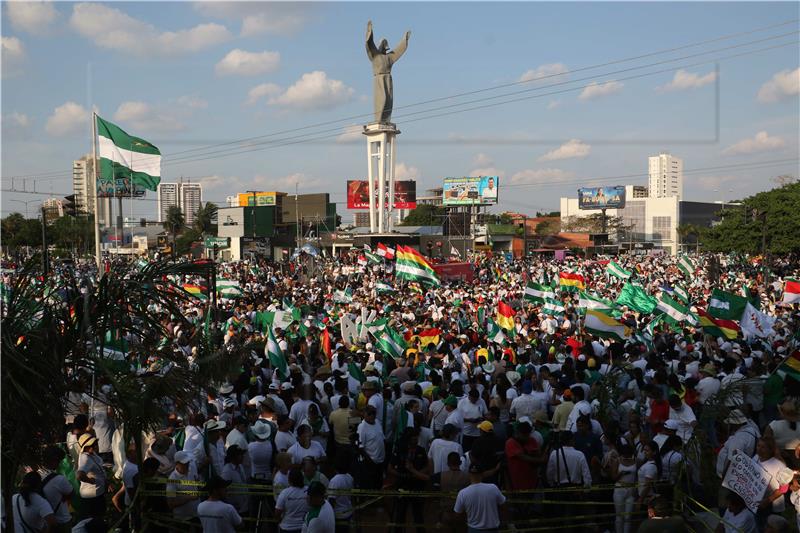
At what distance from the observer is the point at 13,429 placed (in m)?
5.90

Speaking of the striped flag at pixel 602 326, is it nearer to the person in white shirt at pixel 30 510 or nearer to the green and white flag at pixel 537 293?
the green and white flag at pixel 537 293

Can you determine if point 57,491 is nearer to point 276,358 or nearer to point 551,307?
point 276,358

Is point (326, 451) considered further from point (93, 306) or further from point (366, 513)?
point (93, 306)

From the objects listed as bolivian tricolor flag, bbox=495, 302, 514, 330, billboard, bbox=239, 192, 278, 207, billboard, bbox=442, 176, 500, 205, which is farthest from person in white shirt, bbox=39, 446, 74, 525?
billboard, bbox=239, 192, 278, 207

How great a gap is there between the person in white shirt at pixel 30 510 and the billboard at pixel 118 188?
1017cm

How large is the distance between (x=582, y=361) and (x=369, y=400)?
4.59 meters

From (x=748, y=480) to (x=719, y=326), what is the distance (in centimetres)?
873

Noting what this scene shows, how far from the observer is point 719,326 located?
1443cm

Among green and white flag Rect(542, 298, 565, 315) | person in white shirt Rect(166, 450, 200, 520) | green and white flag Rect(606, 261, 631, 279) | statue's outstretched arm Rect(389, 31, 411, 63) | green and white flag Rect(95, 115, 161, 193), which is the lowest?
person in white shirt Rect(166, 450, 200, 520)

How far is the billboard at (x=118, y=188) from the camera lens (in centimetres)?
1595

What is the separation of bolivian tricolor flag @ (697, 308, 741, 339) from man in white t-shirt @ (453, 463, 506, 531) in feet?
30.0

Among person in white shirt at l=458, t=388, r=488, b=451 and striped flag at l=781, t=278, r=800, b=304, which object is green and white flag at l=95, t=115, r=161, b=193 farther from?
striped flag at l=781, t=278, r=800, b=304

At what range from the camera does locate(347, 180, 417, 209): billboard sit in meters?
96.9

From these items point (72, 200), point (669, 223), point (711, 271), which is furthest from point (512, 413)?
point (669, 223)
